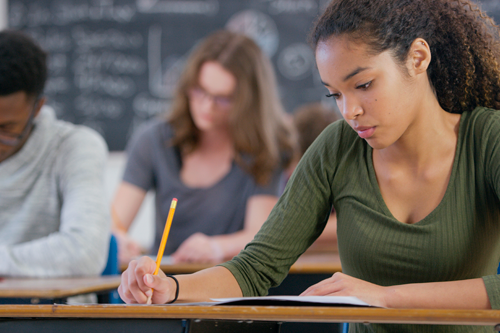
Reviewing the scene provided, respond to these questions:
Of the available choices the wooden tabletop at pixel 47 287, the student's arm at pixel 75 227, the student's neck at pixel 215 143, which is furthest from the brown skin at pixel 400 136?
the student's neck at pixel 215 143

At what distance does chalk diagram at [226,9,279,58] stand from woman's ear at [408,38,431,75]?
7.87 ft

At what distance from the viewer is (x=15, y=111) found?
1.58m

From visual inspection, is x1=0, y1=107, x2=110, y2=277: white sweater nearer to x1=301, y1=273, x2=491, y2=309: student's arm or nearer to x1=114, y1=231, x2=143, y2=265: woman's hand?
x1=114, y1=231, x2=143, y2=265: woman's hand

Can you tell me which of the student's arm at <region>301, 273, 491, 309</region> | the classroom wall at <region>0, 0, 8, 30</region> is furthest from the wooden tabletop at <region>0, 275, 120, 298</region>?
the classroom wall at <region>0, 0, 8, 30</region>

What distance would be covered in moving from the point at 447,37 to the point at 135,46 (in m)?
2.65

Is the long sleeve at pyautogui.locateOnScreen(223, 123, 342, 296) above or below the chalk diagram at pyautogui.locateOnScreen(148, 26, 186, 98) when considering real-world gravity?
below

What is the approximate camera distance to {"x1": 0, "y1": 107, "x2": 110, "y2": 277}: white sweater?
5.27 feet

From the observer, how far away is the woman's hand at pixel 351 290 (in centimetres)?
77

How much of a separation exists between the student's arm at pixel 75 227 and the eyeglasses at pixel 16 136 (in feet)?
0.43

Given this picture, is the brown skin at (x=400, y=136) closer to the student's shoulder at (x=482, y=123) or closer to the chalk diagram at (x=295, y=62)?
the student's shoulder at (x=482, y=123)

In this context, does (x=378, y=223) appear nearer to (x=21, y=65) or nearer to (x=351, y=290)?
(x=351, y=290)

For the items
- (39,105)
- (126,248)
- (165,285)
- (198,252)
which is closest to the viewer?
(165,285)

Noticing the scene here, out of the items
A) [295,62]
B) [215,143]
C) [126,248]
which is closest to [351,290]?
[126,248]

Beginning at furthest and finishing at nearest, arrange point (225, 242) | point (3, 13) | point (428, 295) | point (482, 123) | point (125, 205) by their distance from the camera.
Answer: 1. point (3, 13)
2. point (125, 205)
3. point (225, 242)
4. point (482, 123)
5. point (428, 295)
